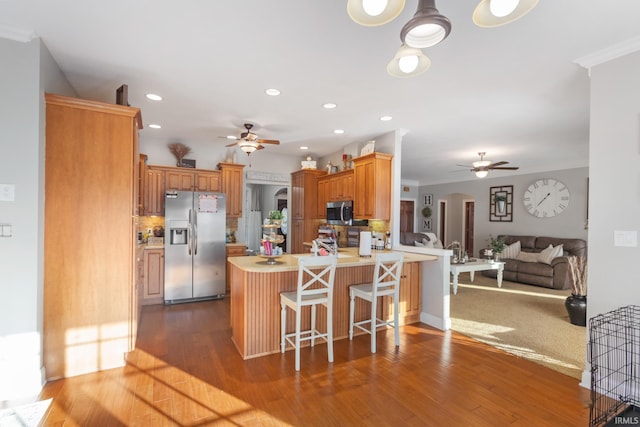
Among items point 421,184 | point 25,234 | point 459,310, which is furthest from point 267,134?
point 421,184

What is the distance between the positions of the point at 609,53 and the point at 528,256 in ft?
18.6

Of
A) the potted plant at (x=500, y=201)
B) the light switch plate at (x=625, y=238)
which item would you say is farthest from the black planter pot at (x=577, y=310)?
the potted plant at (x=500, y=201)

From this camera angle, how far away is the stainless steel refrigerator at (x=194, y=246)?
488 cm

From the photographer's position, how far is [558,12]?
1.99 metres

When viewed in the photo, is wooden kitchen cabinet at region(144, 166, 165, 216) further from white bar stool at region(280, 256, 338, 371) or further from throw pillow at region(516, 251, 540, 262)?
throw pillow at region(516, 251, 540, 262)

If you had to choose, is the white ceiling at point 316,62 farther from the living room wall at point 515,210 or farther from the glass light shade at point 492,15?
the living room wall at point 515,210

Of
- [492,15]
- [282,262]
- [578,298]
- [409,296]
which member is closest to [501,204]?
[578,298]

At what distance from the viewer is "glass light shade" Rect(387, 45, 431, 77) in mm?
1856

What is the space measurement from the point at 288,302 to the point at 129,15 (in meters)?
2.55

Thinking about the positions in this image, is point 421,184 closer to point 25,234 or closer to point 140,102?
point 140,102

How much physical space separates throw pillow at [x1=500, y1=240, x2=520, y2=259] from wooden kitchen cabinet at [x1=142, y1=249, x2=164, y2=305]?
7.24 m

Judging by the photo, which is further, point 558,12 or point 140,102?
point 140,102

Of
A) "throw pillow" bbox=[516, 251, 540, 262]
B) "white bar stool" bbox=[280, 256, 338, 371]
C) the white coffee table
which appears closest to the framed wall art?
"throw pillow" bbox=[516, 251, 540, 262]

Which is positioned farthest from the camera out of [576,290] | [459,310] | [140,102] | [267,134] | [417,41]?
[267,134]
